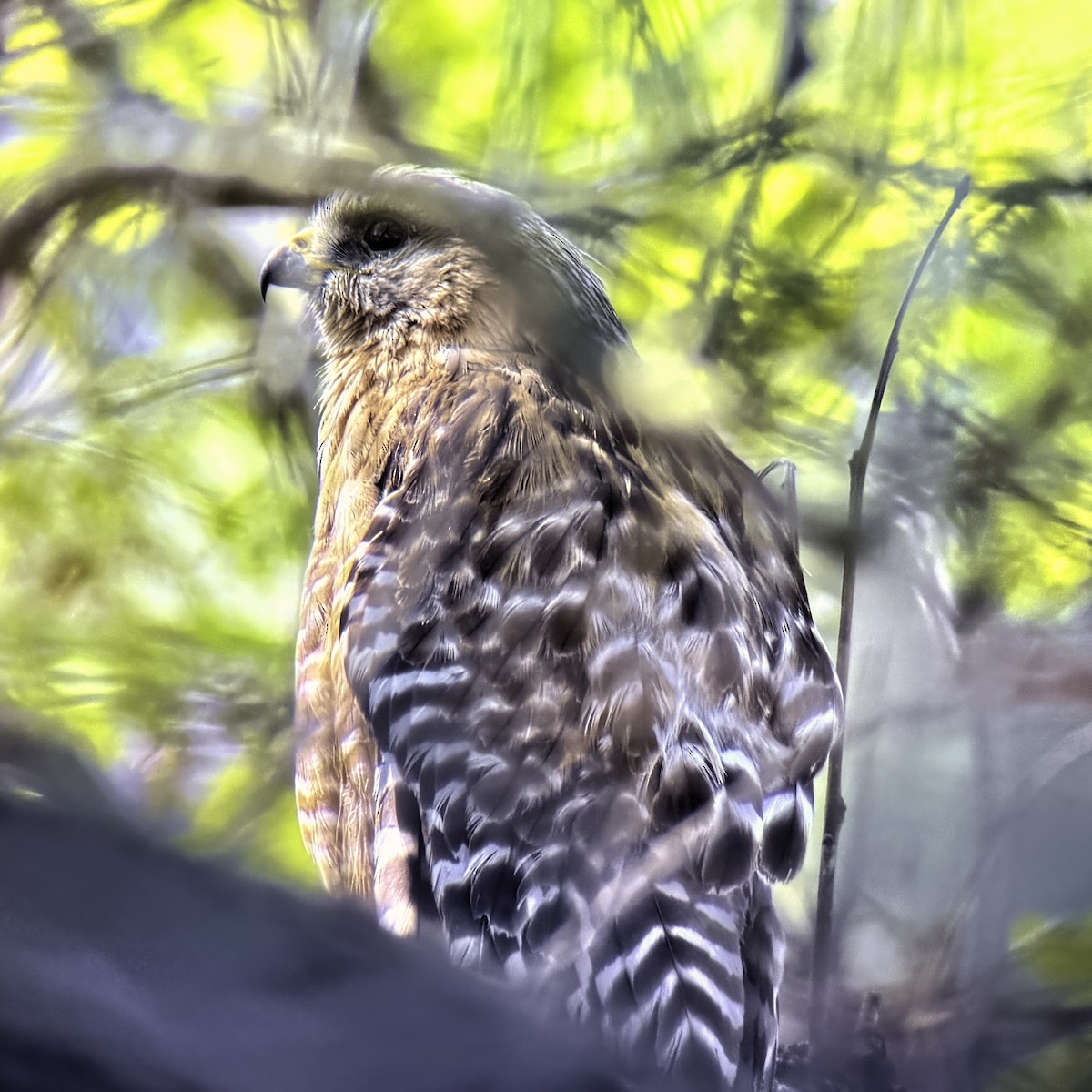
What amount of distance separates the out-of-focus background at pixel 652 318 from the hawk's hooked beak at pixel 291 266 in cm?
1

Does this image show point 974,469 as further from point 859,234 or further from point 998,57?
point 998,57

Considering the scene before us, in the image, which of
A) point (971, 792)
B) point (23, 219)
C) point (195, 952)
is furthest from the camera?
point (23, 219)

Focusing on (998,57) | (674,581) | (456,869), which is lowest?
(456,869)

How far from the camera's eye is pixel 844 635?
0.73m

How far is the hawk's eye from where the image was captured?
839 millimetres

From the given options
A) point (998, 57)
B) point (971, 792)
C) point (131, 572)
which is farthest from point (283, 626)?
point (998, 57)

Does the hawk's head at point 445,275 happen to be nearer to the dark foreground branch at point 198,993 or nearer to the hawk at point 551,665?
the hawk at point 551,665

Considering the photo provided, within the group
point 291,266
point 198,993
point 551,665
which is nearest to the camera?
point 198,993

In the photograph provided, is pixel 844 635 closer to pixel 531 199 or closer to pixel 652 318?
pixel 652 318

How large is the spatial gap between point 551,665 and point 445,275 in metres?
0.35

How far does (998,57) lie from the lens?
755mm

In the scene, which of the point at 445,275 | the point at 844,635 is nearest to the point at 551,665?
the point at 844,635

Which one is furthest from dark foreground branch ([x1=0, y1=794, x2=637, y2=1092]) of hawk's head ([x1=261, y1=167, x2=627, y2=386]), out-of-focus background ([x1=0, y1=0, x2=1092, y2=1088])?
hawk's head ([x1=261, y1=167, x2=627, y2=386])

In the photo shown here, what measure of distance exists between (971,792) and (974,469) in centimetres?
22
